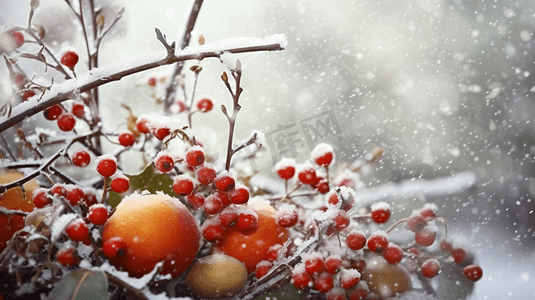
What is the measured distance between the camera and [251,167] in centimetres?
57

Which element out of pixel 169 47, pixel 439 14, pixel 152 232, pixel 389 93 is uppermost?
pixel 439 14

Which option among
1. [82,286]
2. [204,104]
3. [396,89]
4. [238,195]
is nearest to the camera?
[82,286]

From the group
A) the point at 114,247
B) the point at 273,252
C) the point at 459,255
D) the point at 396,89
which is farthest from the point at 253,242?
the point at 396,89

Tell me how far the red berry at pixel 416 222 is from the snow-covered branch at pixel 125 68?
0.74 feet

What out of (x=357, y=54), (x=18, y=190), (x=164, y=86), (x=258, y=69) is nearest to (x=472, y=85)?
(x=357, y=54)

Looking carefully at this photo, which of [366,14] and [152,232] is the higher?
[366,14]

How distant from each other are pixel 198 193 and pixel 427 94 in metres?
0.39

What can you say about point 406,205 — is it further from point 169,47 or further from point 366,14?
point 169,47

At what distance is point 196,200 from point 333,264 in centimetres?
13

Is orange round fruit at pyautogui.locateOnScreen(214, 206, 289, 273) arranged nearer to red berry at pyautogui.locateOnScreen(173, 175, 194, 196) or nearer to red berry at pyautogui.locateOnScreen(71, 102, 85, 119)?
red berry at pyautogui.locateOnScreen(173, 175, 194, 196)

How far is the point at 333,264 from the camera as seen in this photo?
0.30 metres

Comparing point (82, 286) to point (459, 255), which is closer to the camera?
point (82, 286)

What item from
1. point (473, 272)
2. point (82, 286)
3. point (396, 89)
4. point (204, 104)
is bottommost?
point (82, 286)

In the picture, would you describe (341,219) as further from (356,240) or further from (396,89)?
(396,89)
